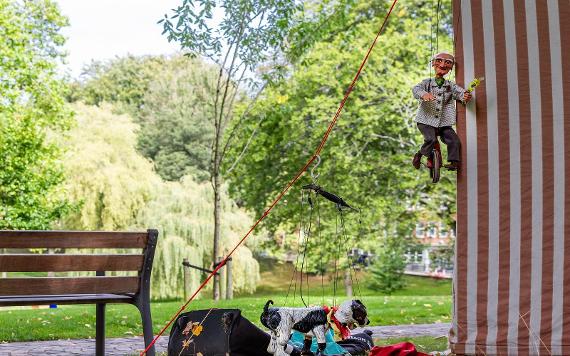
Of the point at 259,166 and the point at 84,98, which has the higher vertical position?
the point at 84,98

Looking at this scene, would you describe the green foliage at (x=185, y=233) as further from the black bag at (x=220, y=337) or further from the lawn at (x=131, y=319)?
the black bag at (x=220, y=337)

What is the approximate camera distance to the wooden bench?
4.79 meters

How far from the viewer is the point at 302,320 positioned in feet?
14.9

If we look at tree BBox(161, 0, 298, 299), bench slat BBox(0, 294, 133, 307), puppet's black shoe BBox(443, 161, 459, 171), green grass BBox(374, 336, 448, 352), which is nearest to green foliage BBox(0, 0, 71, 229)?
tree BBox(161, 0, 298, 299)

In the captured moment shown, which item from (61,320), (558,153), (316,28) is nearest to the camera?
(558,153)

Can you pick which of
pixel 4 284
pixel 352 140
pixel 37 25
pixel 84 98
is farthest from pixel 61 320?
pixel 84 98

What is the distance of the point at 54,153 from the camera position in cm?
1898

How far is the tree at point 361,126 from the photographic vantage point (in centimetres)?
1755

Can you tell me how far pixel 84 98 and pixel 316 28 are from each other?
2007 centimetres

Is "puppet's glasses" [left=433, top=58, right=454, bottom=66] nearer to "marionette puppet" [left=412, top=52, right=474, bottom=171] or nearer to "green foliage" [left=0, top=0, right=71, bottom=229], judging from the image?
"marionette puppet" [left=412, top=52, right=474, bottom=171]

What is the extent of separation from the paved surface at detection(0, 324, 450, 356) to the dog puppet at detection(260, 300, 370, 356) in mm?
2125

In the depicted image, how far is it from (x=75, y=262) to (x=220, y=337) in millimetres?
978

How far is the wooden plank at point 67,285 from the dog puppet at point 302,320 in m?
1.04

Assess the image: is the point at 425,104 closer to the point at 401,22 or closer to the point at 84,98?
the point at 401,22
